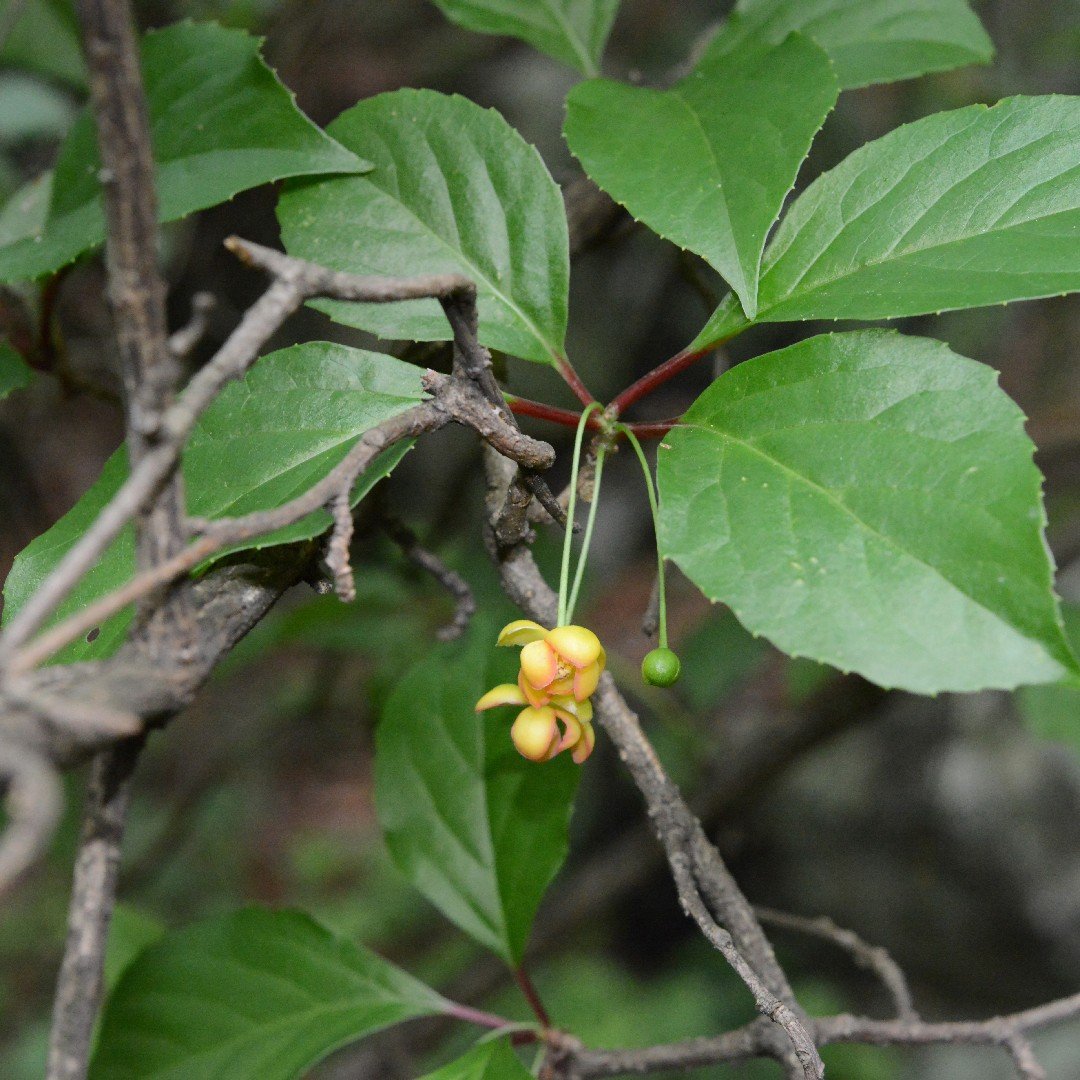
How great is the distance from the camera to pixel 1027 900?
113 inches

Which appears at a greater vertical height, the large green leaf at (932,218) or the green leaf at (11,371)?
the green leaf at (11,371)

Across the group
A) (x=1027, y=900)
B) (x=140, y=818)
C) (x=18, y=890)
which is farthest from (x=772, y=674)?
(x=18, y=890)

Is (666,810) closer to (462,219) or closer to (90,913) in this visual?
(90,913)

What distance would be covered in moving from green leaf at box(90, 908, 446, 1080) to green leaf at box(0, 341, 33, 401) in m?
0.74

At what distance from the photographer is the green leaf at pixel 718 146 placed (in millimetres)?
982

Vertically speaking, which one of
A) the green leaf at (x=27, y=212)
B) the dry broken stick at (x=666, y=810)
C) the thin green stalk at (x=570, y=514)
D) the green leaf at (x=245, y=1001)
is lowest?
the green leaf at (x=245, y=1001)

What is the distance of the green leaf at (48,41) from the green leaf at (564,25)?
0.76m

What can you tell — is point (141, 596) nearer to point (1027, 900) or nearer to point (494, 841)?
point (494, 841)

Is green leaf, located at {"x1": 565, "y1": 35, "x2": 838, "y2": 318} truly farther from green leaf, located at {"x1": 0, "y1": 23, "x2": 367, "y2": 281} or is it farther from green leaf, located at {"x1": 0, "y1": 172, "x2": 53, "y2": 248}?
green leaf, located at {"x1": 0, "y1": 172, "x2": 53, "y2": 248}

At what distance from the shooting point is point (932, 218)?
986mm

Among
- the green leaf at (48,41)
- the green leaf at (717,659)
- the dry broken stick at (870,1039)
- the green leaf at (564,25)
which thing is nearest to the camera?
the dry broken stick at (870,1039)

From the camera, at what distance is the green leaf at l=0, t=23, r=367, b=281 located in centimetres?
108

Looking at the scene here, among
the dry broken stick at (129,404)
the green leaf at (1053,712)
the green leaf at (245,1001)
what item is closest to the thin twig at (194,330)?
the dry broken stick at (129,404)

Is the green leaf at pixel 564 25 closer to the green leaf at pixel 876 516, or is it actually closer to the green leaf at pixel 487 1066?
the green leaf at pixel 876 516
